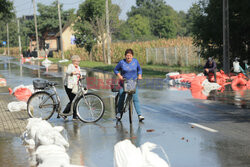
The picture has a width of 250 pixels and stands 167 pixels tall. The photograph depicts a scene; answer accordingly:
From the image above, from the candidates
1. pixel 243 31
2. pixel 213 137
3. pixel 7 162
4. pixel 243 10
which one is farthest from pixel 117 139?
pixel 243 31

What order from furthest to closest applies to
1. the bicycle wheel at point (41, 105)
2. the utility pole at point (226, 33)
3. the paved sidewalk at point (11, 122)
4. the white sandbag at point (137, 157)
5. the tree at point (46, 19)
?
the tree at point (46, 19)
the utility pole at point (226, 33)
the bicycle wheel at point (41, 105)
the paved sidewalk at point (11, 122)
the white sandbag at point (137, 157)

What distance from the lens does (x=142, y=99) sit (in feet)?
49.7

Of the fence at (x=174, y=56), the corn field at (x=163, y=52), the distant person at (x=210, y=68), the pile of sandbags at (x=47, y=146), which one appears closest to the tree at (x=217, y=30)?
the distant person at (x=210, y=68)

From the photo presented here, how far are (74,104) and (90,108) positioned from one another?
0.44 metres

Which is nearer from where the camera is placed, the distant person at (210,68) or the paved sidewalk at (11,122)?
the paved sidewalk at (11,122)

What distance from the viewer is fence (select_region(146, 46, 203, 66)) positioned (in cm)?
3681

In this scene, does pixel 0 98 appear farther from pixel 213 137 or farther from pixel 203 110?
pixel 213 137

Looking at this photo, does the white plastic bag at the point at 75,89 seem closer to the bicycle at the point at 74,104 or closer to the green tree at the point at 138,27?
the bicycle at the point at 74,104

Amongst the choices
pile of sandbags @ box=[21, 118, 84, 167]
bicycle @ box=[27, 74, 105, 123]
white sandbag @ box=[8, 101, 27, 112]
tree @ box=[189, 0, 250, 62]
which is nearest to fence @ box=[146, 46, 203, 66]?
tree @ box=[189, 0, 250, 62]

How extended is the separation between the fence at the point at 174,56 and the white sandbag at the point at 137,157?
98.0ft

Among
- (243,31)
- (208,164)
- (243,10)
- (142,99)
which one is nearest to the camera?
(208,164)

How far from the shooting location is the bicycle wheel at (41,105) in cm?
1085

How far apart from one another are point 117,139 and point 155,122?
2045 mm

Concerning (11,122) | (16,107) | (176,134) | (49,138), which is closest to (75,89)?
(11,122)
